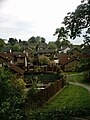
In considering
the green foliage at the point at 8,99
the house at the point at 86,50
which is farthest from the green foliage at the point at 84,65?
the green foliage at the point at 8,99

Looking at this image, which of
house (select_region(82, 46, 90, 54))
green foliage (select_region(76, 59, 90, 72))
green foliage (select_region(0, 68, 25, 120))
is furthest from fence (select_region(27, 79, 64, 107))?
green foliage (select_region(0, 68, 25, 120))

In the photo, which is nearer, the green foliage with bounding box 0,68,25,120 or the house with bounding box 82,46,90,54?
the green foliage with bounding box 0,68,25,120

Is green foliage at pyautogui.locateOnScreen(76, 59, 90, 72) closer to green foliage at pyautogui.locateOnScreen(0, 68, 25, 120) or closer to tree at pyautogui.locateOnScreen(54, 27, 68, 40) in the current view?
tree at pyautogui.locateOnScreen(54, 27, 68, 40)

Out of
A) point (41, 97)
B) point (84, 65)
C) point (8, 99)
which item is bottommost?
point (41, 97)

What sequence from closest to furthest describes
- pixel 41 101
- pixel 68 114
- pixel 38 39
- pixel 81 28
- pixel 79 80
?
1. pixel 68 114
2. pixel 81 28
3. pixel 41 101
4. pixel 79 80
5. pixel 38 39

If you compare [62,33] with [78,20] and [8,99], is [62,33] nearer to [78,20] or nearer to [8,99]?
[78,20]

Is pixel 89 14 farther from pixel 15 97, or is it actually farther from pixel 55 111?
pixel 15 97

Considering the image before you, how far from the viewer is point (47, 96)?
30.6 metres

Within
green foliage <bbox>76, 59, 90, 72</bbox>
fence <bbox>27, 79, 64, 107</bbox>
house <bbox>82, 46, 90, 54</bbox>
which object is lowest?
fence <bbox>27, 79, 64, 107</bbox>

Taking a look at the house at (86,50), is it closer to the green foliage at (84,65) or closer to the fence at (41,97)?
the green foliage at (84,65)

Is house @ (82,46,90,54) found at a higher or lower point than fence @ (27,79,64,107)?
higher

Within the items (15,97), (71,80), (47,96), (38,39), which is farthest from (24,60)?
(38,39)

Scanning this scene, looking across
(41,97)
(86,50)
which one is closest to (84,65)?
(86,50)

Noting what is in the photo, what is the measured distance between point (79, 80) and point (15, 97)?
1481 inches
